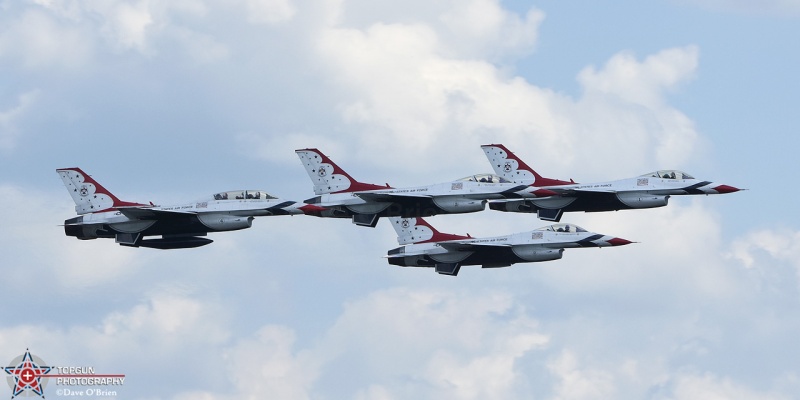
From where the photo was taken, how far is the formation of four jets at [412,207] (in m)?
174

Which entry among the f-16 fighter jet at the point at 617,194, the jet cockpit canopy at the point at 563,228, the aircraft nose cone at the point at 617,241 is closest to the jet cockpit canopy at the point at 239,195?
the f-16 fighter jet at the point at 617,194

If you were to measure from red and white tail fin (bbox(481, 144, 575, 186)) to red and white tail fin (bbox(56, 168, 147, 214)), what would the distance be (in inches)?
1050

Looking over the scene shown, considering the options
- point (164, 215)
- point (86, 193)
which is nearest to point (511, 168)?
point (164, 215)

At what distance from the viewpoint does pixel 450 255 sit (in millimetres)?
→ 179250

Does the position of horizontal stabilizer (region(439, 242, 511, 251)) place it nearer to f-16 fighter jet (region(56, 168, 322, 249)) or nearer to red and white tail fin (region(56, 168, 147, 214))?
f-16 fighter jet (region(56, 168, 322, 249))

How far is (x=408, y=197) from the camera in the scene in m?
175

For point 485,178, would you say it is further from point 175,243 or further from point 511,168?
point 175,243

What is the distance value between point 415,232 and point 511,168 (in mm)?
8588

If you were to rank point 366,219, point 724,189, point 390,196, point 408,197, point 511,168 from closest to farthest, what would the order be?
point 390,196 < point 408,197 < point 366,219 < point 724,189 < point 511,168

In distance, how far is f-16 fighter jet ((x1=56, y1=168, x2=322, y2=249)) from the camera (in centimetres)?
17325

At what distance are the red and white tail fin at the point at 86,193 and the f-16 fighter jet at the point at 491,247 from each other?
63.2 ft

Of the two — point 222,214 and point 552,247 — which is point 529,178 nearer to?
point 552,247

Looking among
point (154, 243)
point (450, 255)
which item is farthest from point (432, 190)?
point (154, 243)

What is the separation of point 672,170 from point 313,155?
24494 millimetres
